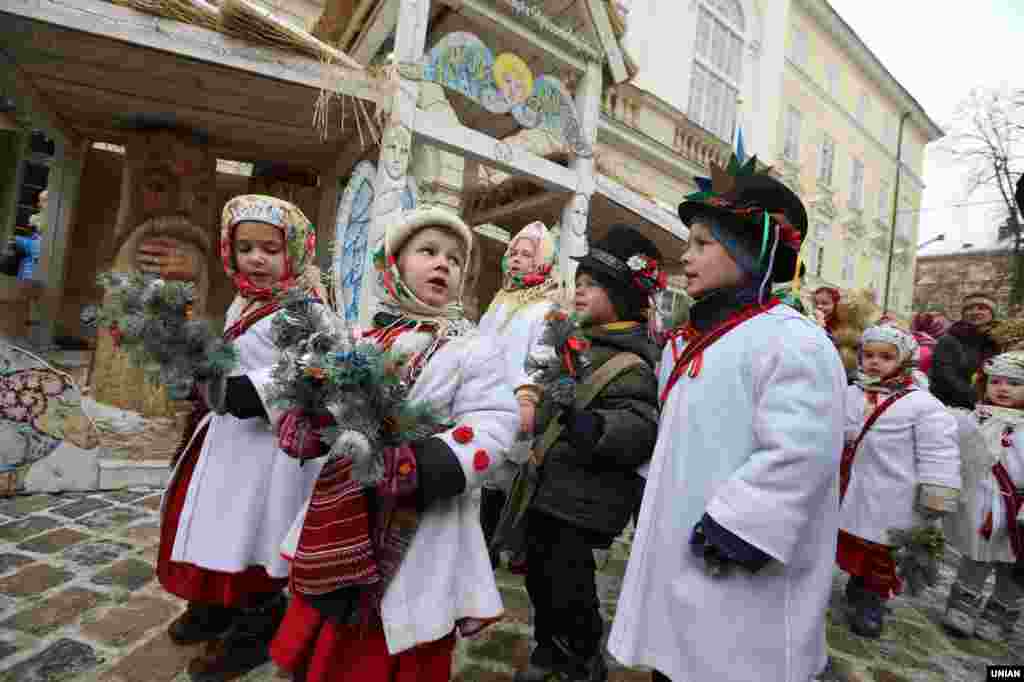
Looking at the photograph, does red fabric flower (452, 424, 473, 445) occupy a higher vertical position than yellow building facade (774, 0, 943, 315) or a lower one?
lower

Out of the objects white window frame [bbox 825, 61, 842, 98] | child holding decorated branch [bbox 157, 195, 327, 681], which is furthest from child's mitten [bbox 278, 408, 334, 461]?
white window frame [bbox 825, 61, 842, 98]

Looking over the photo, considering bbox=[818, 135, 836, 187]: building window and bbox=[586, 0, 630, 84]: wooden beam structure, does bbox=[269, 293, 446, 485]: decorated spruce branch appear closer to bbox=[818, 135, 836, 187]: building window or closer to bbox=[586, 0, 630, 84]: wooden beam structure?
bbox=[586, 0, 630, 84]: wooden beam structure

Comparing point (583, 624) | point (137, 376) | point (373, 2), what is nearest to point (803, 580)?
point (583, 624)

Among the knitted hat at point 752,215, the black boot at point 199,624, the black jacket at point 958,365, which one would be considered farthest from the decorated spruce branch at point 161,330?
the black jacket at point 958,365

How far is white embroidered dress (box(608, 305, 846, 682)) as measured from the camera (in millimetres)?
1491

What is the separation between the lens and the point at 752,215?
1725mm

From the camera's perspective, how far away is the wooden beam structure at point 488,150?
455 centimetres

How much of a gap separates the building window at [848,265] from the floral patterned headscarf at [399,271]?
22.9m

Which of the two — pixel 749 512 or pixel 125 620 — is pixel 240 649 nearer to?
pixel 125 620

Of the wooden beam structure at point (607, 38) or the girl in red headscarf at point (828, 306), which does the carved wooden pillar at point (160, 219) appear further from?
the girl in red headscarf at point (828, 306)

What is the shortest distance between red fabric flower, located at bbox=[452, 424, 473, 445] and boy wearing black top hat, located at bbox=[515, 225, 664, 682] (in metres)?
0.67

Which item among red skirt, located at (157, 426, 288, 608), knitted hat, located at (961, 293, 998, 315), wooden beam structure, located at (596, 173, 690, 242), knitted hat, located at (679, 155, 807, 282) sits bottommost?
red skirt, located at (157, 426, 288, 608)

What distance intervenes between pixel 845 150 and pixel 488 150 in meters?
20.7

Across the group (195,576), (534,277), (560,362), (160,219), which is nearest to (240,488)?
(195,576)
